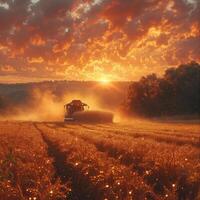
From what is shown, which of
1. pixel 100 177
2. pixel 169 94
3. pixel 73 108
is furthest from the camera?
pixel 169 94

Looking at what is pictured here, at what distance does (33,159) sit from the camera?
716 inches

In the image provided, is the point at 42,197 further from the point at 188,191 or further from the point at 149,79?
the point at 149,79

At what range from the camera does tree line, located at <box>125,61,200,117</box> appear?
3378 inches

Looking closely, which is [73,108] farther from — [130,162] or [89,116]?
A: [130,162]

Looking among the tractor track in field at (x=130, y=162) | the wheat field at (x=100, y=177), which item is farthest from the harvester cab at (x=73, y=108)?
the wheat field at (x=100, y=177)

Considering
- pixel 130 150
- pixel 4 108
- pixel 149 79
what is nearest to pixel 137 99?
pixel 149 79

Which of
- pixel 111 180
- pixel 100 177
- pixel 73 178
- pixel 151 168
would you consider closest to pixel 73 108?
pixel 73 178

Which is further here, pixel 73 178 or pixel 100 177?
pixel 73 178

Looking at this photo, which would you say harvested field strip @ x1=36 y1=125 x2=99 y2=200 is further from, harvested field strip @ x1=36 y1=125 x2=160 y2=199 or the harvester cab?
the harvester cab

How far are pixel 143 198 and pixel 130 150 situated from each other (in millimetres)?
9060

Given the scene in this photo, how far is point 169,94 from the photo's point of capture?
3526 inches

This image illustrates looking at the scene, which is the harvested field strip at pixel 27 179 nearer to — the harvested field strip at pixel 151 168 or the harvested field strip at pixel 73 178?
the harvested field strip at pixel 73 178

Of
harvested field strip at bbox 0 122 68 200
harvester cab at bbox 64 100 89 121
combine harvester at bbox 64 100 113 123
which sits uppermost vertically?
harvester cab at bbox 64 100 89 121

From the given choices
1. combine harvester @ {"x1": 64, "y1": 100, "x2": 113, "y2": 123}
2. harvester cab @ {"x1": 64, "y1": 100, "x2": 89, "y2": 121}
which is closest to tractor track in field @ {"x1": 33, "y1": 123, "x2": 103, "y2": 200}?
combine harvester @ {"x1": 64, "y1": 100, "x2": 113, "y2": 123}
